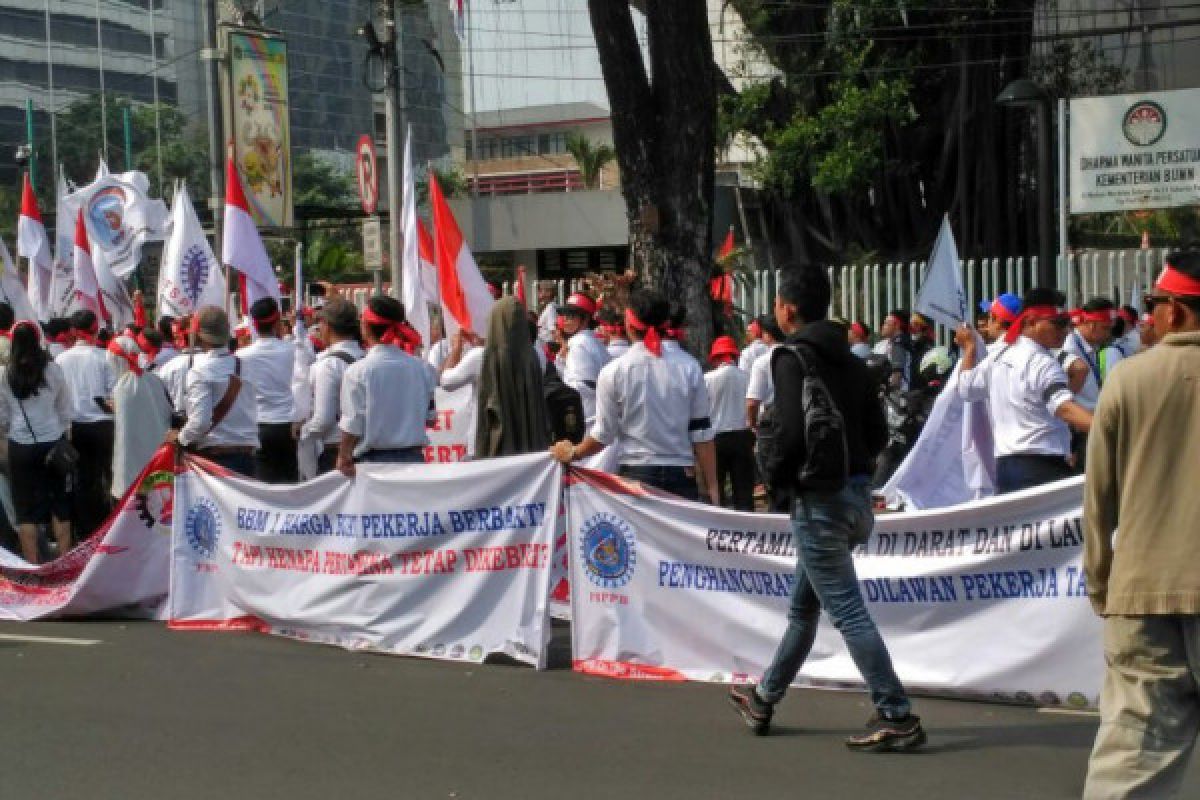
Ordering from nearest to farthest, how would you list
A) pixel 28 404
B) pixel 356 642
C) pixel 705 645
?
1. pixel 705 645
2. pixel 356 642
3. pixel 28 404

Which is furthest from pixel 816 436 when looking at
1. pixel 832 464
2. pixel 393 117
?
pixel 393 117

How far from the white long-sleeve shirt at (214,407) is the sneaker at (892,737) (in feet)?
16.2

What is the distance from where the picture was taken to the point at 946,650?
24.6 feet

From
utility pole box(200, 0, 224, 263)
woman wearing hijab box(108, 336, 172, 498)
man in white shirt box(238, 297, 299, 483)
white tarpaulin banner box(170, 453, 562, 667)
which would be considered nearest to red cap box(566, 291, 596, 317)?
man in white shirt box(238, 297, 299, 483)

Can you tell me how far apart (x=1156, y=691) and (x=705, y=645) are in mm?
3736

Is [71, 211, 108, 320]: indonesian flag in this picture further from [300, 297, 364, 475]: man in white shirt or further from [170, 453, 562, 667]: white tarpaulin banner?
[170, 453, 562, 667]: white tarpaulin banner

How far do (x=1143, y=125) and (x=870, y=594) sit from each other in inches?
692

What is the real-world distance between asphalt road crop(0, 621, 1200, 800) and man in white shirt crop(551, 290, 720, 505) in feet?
3.62

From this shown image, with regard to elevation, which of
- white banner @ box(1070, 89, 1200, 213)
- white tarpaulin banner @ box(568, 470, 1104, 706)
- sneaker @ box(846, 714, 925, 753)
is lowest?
sneaker @ box(846, 714, 925, 753)

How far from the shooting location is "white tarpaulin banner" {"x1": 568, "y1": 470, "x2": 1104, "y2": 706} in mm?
7219

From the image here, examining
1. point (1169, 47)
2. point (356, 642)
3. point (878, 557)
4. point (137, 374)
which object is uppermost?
point (1169, 47)

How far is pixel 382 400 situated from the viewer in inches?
365

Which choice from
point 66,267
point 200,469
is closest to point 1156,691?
point 200,469

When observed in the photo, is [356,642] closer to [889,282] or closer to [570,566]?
[570,566]
